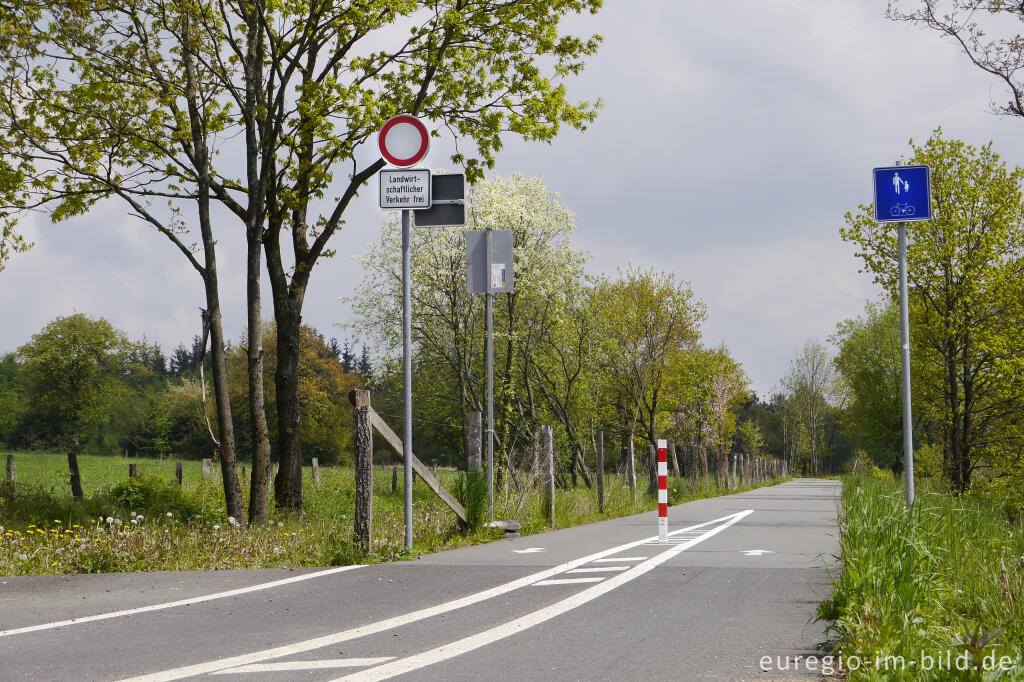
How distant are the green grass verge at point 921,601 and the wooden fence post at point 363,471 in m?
4.48

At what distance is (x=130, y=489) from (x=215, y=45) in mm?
8404

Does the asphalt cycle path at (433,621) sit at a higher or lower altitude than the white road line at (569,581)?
higher

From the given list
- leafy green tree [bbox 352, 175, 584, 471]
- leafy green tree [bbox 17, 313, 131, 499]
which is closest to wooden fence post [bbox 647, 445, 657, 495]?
leafy green tree [bbox 352, 175, 584, 471]

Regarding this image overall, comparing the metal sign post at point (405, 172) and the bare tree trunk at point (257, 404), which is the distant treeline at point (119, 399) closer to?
the bare tree trunk at point (257, 404)

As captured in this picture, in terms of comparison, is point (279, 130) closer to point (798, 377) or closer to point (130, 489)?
point (130, 489)

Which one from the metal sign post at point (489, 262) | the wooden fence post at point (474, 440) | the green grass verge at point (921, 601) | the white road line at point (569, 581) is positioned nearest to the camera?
the green grass verge at point (921, 601)

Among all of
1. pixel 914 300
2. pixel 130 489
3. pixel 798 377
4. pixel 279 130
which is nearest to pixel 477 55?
pixel 279 130

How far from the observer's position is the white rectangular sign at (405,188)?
380 inches

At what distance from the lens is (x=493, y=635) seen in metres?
5.38

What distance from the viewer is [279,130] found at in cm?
1538

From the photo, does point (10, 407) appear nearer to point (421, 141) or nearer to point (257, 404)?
point (257, 404)

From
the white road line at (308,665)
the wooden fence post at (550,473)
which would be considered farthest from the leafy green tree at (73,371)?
the white road line at (308,665)

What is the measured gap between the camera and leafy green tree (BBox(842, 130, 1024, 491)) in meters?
21.5

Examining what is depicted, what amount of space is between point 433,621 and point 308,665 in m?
1.34
